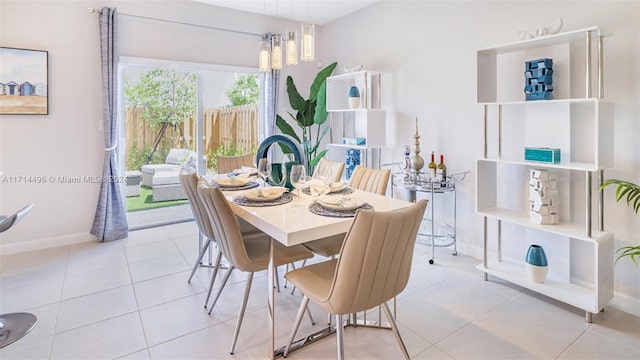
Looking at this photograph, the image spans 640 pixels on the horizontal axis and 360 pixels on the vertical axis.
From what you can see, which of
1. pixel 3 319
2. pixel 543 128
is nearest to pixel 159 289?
pixel 3 319

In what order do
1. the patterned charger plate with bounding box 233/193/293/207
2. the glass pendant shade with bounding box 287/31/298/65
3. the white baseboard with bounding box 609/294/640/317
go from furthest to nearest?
the glass pendant shade with bounding box 287/31/298/65 → the white baseboard with bounding box 609/294/640/317 → the patterned charger plate with bounding box 233/193/293/207

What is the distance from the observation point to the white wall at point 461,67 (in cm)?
229

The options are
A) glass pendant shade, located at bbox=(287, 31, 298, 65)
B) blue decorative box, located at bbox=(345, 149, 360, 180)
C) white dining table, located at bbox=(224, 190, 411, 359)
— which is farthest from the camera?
blue decorative box, located at bbox=(345, 149, 360, 180)

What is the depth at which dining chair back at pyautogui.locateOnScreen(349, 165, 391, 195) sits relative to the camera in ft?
8.34

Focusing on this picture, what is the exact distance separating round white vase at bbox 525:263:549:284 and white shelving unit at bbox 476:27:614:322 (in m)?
0.04

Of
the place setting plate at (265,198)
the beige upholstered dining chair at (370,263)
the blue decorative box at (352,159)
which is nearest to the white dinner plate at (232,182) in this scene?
the place setting plate at (265,198)

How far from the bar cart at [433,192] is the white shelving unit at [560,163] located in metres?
0.40

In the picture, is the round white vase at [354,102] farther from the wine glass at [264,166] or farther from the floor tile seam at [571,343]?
the floor tile seam at [571,343]

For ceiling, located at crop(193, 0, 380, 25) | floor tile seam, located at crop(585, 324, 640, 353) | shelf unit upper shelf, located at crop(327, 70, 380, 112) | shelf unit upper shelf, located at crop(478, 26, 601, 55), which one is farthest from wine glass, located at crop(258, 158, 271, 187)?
ceiling, located at crop(193, 0, 380, 25)

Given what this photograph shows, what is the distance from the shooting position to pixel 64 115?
3.59 m

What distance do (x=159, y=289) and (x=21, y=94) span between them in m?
2.39

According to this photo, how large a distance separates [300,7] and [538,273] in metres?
3.84

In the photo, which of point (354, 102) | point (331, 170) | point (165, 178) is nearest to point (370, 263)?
point (331, 170)

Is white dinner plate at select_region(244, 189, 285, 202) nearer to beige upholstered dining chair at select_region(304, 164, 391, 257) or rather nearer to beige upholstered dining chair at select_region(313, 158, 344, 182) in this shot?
beige upholstered dining chair at select_region(304, 164, 391, 257)
